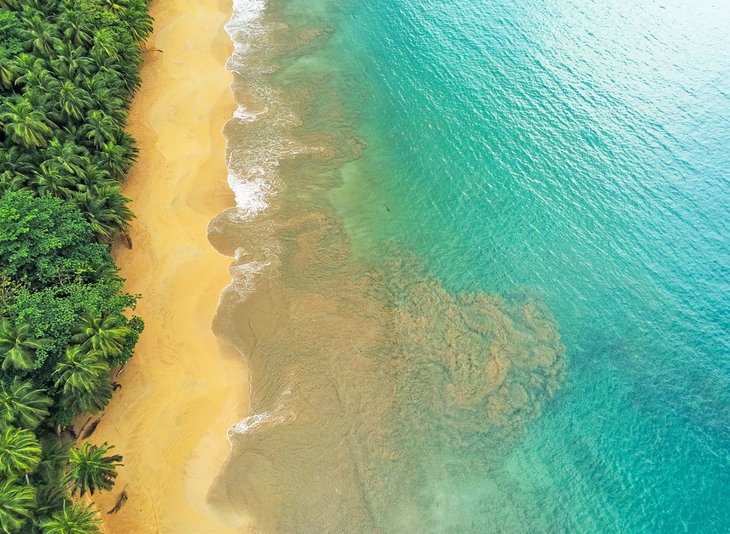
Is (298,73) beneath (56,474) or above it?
above

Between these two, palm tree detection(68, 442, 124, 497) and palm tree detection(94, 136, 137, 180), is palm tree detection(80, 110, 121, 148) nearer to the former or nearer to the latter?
palm tree detection(94, 136, 137, 180)

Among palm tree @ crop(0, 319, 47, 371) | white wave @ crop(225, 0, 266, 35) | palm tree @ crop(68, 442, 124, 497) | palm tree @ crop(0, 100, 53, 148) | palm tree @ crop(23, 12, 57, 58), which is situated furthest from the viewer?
white wave @ crop(225, 0, 266, 35)

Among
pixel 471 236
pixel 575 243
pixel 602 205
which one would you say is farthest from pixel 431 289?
pixel 602 205

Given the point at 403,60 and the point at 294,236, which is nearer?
the point at 294,236

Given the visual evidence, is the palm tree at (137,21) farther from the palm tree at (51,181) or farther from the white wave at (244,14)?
the palm tree at (51,181)

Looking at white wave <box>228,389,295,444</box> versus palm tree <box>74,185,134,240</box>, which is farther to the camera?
palm tree <box>74,185,134,240</box>

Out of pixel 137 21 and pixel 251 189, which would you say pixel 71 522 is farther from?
pixel 137 21

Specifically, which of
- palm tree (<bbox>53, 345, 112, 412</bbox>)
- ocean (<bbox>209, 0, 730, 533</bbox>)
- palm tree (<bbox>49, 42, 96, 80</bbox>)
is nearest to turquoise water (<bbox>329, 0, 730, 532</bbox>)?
ocean (<bbox>209, 0, 730, 533</bbox>)

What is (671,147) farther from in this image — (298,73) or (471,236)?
(298,73)
